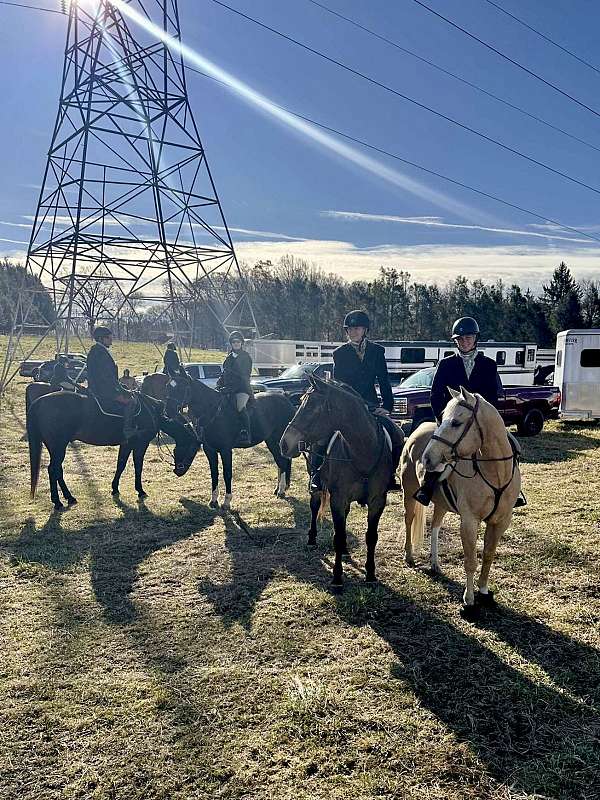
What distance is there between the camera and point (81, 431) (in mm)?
9406

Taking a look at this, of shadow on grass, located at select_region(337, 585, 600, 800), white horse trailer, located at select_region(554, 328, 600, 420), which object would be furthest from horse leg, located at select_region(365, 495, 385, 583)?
white horse trailer, located at select_region(554, 328, 600, 420)

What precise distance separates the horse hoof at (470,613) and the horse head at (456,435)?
1.57 meters

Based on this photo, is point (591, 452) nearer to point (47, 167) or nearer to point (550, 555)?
point (550, 555)

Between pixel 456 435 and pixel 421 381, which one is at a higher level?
pixel 456 435

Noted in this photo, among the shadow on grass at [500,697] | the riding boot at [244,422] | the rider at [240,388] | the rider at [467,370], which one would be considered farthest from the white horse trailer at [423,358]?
the shadow on grass at [500,697]

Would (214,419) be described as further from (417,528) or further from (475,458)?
(475,458)

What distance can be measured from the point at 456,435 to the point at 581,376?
15.6 meters

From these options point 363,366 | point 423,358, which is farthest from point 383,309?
point 363,366

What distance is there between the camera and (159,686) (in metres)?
4.09

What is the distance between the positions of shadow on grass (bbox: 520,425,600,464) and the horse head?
8.54 metres

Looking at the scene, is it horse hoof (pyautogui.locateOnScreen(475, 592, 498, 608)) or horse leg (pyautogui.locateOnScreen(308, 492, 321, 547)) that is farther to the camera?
horse leg (pyautogui.locateOnScreen(308, 492, 321, 547))

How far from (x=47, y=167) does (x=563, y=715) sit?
69.1 feet

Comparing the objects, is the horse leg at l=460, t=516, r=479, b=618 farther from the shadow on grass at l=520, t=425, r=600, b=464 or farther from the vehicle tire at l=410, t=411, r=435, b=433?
the vehicle tire at l=410, t=411, r=435, b=433

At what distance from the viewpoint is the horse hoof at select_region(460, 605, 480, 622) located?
5.08 m
